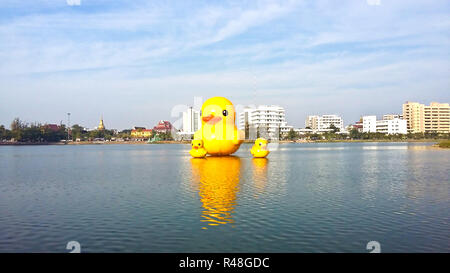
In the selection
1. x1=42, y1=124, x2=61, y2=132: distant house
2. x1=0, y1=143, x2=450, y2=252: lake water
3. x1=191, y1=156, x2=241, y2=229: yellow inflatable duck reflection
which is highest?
x1=42, y1=124, x2=61, y2=132: distant house

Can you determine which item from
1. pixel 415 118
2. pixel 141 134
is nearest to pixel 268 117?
pixel 141 134

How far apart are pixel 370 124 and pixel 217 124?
170 m

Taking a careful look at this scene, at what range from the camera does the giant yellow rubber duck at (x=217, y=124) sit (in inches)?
1378

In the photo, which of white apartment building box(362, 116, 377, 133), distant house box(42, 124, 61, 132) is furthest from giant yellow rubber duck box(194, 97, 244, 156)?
white apartment building box(362, 116, 377, 133)

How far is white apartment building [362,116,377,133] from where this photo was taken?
18670 cm

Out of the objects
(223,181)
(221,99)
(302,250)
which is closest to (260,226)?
(302,250)

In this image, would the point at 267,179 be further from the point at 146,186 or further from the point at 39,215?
the point at 39,215

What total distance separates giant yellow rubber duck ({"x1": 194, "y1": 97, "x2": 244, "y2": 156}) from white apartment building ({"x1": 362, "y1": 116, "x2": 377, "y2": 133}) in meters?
166

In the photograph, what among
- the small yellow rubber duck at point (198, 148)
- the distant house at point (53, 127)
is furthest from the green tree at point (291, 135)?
the small yellow rubber duck at point (198, 148)

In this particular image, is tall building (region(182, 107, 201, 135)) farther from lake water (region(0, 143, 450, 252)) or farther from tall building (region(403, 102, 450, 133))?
lake water (region(0, 143, 450, 252))

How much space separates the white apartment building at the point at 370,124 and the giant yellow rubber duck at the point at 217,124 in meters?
166

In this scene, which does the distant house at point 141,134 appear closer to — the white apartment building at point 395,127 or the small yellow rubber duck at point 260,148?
the white apartment building at point 395,127

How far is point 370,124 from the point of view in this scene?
189 m

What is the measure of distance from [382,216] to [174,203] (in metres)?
7.29
